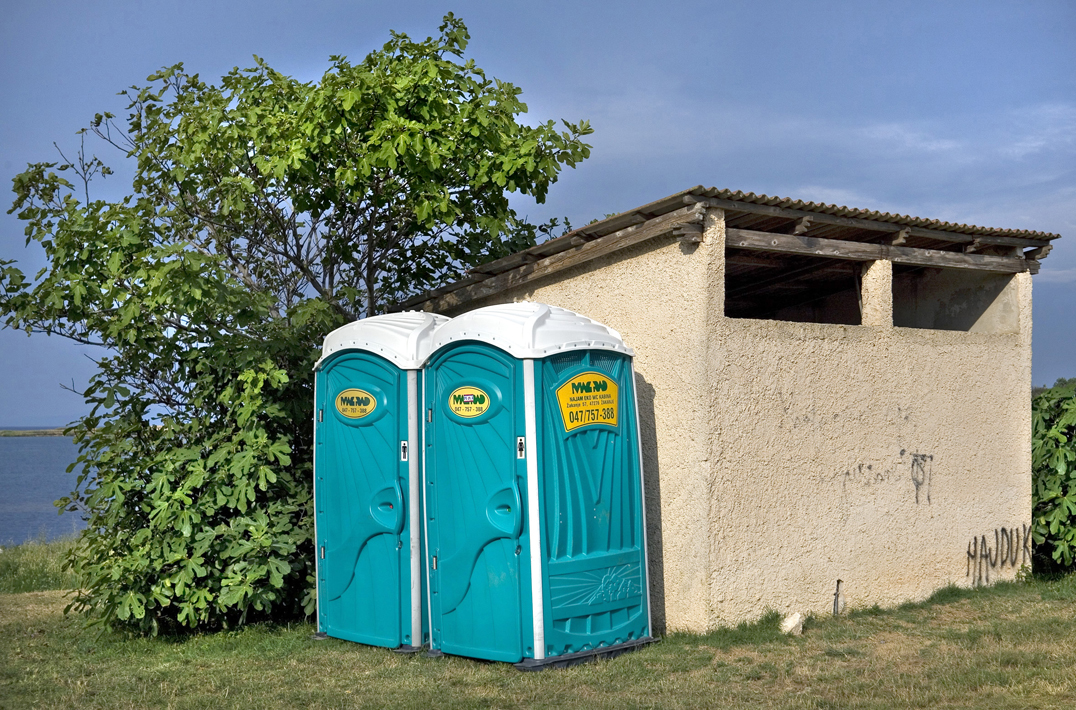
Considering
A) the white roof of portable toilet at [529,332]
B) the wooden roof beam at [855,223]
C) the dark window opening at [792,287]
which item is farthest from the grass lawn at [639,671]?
the dark window opening at [792,287]

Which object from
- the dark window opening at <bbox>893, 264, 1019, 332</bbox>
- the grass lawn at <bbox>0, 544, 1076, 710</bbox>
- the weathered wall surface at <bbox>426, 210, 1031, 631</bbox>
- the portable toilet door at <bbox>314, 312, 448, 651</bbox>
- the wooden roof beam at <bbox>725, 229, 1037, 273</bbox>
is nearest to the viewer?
the grass lawn at <bbox>0, 544, 1076, 710</bbox>

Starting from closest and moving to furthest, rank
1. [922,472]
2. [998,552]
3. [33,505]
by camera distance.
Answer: [922,472], [998,552], [33,505]

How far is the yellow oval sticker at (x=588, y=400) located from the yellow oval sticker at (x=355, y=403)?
1645mm

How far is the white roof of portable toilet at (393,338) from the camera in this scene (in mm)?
7160

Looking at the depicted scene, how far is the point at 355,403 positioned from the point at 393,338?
0.64m

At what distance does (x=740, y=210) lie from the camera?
7.47 meters

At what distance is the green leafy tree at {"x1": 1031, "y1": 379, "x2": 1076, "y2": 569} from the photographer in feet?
31.4

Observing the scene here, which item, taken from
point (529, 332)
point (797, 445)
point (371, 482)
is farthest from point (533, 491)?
point (797, 445)

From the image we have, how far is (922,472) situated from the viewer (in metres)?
8.71

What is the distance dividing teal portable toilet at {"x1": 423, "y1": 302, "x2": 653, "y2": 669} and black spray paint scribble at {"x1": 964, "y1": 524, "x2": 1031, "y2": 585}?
4037 mm

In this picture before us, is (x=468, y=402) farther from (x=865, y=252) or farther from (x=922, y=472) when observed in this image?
(x=922, y=472)

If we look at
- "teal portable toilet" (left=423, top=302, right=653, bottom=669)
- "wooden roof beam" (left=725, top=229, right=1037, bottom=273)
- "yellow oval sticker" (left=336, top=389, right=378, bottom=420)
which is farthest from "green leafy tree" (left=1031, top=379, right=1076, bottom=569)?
"yellow oval sticker" (left=336, top=389, right=378, bottom=420)

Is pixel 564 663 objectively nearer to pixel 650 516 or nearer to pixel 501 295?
pixel 650 516

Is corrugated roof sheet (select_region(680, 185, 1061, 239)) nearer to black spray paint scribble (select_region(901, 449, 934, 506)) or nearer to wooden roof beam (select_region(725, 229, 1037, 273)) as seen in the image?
wooden roof beam (select_region(725, 229, 1037, 273))
